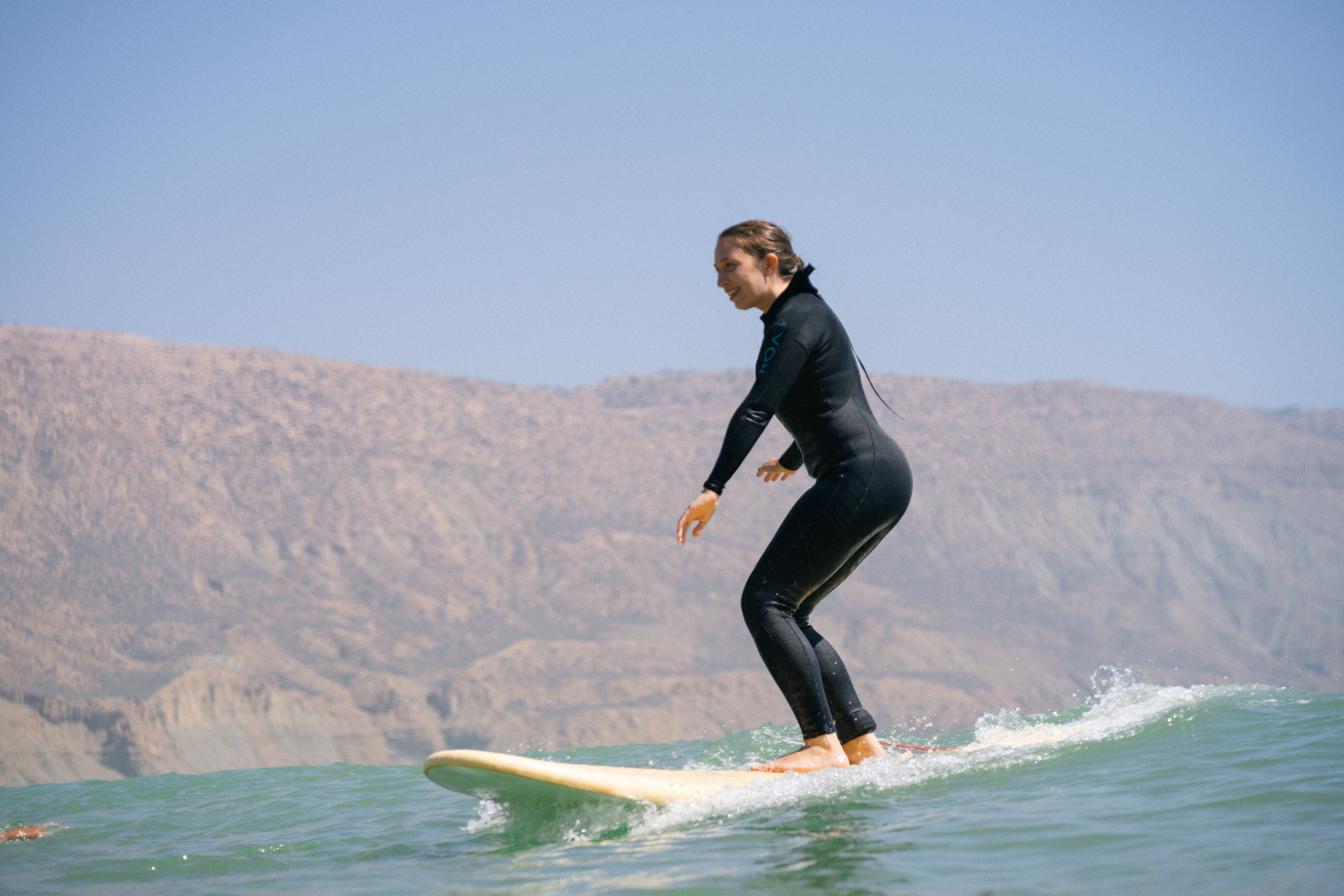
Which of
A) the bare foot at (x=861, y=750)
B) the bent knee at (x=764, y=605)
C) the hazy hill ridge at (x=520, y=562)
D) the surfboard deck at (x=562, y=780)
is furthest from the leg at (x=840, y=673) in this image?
the hazy hill ridge at (x=520, y=562)

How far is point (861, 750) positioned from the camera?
420 centimetres

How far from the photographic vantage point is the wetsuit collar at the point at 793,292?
412cm

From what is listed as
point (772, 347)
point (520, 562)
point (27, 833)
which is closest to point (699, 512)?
point (772, 347)

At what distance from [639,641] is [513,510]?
8182mm

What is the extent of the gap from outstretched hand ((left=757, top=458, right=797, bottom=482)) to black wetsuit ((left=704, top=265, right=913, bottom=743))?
45 centimetres

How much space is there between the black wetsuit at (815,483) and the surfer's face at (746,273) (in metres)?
0.08

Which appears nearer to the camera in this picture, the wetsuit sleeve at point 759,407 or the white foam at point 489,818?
the wetsuit sleeve at point 759,407

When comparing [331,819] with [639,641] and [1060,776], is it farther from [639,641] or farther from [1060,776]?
[639,641]

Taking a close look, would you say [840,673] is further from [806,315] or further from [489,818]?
[489,818]

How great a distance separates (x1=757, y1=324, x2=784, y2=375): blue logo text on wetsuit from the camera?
12.8 ft

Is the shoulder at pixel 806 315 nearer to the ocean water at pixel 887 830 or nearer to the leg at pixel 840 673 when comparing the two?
the leg at pixel 840 673

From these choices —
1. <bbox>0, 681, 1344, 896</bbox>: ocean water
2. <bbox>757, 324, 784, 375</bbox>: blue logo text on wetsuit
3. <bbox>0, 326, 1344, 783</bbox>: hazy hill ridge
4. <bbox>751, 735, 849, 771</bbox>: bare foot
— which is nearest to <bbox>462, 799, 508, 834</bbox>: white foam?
<bbox>0, 681, 1344, 896</bbox>: ocean water

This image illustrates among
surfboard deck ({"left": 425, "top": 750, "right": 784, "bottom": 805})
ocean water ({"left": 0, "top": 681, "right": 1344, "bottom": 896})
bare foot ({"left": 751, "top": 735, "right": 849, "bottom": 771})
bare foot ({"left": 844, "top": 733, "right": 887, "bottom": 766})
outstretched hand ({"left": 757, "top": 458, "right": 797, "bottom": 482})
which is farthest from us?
outstretched hand ({"left": 757, "top": 458, "right": 797, "bottom": 482})

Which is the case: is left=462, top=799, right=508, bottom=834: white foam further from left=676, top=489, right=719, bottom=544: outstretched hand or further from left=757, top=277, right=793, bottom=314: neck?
left=757, top=277, right=793, bottom=314: neck
